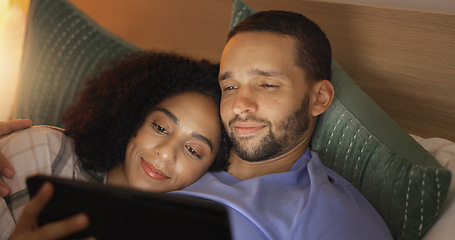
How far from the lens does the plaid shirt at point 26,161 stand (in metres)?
1.19

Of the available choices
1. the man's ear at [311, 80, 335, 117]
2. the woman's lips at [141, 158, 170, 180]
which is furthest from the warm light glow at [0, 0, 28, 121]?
the man's ear at [311, 80, 335, 117]

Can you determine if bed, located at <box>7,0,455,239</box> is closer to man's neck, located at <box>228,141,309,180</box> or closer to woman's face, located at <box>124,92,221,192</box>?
man's neck, located at <box>228,141,309,180</box>

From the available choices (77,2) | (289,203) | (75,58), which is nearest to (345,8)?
(289,203)

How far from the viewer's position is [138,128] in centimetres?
134

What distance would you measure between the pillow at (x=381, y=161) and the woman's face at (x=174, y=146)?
370 millimetres

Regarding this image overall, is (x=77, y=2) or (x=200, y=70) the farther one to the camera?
(x=77, y=2)

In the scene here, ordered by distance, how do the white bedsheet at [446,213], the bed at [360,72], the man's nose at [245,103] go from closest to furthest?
the white bedsheet at [446,213] → the bed at [360,72] → the man's nose at [245,103]

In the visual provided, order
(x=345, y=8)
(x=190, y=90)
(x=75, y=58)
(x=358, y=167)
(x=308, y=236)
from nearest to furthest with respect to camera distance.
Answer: (x=308, y=236) → (x=358, y=167) → (x=190, y=90) → (x=345, y=8) → (x=75, y=58)

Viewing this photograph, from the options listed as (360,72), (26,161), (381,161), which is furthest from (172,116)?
(360,72)

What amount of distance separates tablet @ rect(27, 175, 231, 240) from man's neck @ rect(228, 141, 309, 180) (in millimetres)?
739

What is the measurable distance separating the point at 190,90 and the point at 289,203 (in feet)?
1.75

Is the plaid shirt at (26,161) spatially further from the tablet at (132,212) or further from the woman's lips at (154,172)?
the tablet at (132,212)

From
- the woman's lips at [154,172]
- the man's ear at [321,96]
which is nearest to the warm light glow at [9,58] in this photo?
the woman's lips at [154,172]

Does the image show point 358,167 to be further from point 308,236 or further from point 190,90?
point 190,90
